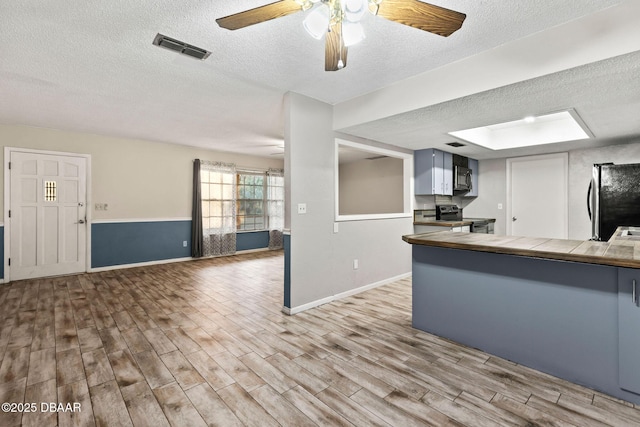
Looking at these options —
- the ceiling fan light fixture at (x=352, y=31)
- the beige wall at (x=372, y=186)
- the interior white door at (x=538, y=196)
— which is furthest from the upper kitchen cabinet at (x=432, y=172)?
the ceiling fan light fixture at (x=352, y=31)

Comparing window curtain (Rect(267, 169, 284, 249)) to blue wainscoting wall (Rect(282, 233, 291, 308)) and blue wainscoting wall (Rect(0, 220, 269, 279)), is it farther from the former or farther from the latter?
blue wainscoting wall (Rect(282, 233, 291, 308))

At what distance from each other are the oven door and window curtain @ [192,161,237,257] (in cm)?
471

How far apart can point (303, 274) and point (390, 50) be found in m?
2.33

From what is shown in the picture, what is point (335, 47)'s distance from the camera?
5.66 ft

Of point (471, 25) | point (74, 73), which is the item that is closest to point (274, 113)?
point (74, 73)

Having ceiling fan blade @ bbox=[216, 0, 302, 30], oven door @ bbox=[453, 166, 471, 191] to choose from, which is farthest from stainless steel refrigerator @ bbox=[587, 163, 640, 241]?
ceiling fan blade @ bbox=[216, 0, 302, 30]

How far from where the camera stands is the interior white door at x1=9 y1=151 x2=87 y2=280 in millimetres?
4578

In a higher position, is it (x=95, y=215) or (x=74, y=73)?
(x=74, y=73)

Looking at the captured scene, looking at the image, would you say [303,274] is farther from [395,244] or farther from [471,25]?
[471,25]

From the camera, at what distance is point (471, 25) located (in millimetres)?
2033

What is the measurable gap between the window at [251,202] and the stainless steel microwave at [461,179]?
4.52 metres

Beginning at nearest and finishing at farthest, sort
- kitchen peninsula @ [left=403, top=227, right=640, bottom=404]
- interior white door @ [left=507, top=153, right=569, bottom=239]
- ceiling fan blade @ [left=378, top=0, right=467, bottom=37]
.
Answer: ceiling fan blade @ [left=378, top=0, right=467, bottom=37], kitchen peninsula @ [left=403, top=227, right=640, bottom=404], interior white door @ [left=507, top=153, right=569, bottom=239]

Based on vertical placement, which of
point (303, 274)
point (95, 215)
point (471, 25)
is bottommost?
point (303, 274)

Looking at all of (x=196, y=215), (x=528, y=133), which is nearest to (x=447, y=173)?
(x=528, y=133)
